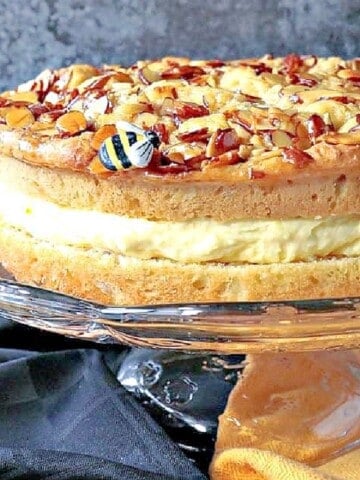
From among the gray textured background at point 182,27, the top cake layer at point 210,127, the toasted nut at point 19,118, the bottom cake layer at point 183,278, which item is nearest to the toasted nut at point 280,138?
the top cake layer at point 210,127

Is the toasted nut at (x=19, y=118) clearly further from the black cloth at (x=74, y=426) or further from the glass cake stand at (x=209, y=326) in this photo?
the black cloth at (x=74, y=426)

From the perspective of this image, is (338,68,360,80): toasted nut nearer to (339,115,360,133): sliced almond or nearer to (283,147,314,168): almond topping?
(339,115,360,133): sliced almond

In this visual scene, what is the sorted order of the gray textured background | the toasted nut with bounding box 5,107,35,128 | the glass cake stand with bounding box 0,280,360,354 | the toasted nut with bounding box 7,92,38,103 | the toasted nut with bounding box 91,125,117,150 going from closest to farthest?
the glass cake stand with bounding box 0,280,360,354, the toasted nut with bounding box 91,125,117,150, the toasted nut with bounding box 5,107,35,128, the toasted nut with bounding box 7,92,38,103, the gray textured background

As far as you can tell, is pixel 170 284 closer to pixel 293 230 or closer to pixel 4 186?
pixel 293 230

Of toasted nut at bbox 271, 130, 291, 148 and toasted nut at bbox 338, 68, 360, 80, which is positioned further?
toasted nut at bbox 338, 68, 360, 80


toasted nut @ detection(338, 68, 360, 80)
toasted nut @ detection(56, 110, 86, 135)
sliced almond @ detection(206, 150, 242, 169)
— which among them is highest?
sliced almond @ detection(206, 150, 242, 169)

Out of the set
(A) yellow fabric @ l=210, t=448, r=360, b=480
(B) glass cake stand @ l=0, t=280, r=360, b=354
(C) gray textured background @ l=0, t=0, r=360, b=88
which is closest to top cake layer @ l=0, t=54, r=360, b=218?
(B) glass cake stand @ l=0, t=280, r=360, b=354

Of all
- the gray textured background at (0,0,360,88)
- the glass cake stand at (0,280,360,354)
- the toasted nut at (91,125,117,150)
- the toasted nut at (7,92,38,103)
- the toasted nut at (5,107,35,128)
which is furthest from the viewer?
the gray textured background at (0,0,360,88)
